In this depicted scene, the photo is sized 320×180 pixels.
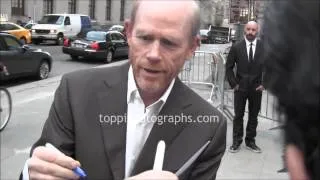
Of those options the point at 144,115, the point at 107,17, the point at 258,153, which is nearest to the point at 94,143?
the point at 144,115

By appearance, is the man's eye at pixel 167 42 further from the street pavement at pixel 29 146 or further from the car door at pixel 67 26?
the car door at pixel 67 26

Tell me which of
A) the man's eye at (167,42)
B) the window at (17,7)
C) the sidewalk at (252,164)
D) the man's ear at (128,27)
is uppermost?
the window at (17,7)

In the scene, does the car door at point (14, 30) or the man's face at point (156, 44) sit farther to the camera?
the car door at point (14, 30)

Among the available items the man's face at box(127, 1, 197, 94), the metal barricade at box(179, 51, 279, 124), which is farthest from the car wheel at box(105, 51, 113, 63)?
the man's face at box(127, 1, 197, 94)

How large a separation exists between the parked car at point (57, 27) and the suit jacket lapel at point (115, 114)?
1167 inches

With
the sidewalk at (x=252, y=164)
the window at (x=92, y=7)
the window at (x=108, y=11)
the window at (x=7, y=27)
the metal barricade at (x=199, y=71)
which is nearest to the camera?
the sidewalk at (x=252, y=164)

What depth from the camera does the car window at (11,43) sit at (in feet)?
45.1

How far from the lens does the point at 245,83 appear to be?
23.6ft

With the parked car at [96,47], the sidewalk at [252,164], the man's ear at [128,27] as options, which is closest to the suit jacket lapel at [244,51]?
the sidewalk at [252,164]

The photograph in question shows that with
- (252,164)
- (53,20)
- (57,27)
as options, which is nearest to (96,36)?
(57,27)

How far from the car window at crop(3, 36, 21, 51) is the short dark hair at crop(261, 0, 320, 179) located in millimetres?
13375

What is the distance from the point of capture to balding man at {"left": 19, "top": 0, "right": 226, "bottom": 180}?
182 centimetres

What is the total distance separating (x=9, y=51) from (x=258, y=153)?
842 centimetres

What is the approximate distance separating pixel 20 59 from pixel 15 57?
0.88ft
